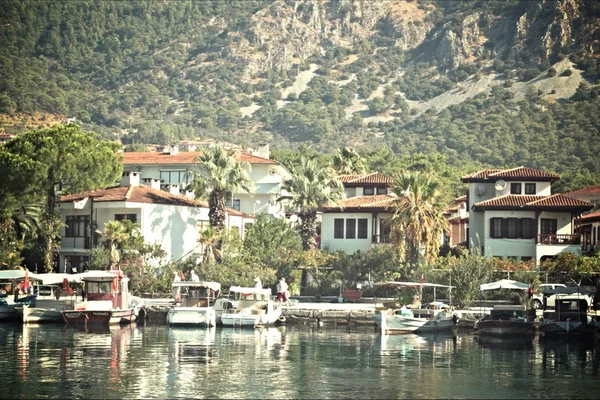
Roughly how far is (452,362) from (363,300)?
25419mm

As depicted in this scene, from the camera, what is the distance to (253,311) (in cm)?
6900

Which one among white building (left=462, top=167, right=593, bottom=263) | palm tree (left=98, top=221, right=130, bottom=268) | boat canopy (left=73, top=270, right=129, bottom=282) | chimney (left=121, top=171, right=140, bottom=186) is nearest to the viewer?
boat canopy (left=73, top=270, right=129, bottom=282)

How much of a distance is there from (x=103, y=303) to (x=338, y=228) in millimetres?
25295

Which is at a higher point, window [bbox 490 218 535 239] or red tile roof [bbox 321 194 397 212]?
red tile roof [bbox 321 194 397 212]

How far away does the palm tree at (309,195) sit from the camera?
85875 mm

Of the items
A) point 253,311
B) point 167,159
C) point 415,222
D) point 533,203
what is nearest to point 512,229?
point 533,203

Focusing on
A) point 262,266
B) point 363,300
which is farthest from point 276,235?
point 363,300

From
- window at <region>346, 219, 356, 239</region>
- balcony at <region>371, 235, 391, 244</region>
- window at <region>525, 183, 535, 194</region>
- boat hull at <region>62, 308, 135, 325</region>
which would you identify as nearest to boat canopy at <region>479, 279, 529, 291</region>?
balcony at <region>371, 235, 391, 244</region>

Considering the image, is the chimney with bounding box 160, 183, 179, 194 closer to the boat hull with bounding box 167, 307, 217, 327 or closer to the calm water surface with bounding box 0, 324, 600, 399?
the boat hull with bounding box 167, 307, 217, 327

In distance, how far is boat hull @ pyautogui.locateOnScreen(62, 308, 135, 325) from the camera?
67.9 metres

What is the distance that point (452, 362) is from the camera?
52281 millimetres

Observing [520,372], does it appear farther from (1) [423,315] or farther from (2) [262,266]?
(2) [262,266]

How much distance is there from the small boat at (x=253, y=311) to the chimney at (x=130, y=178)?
25.6 meters

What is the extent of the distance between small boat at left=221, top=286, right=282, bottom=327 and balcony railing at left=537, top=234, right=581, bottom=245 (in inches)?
851
